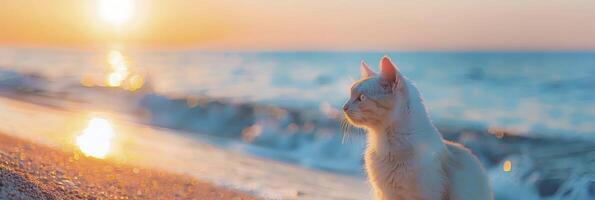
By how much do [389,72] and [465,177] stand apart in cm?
82

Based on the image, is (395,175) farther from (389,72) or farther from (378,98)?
(389,72)

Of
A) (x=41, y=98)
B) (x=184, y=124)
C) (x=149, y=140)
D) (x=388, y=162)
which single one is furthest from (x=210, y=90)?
(x=388, y=162)

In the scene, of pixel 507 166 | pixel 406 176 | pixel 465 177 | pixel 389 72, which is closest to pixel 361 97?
→ pixel 389 72

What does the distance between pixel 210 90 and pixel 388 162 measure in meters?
15.5

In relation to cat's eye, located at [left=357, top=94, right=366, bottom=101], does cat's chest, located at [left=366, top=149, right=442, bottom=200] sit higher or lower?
lower

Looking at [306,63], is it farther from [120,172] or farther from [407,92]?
[407,92]

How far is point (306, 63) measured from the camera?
32.7 meters

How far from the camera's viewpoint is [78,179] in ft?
16.5

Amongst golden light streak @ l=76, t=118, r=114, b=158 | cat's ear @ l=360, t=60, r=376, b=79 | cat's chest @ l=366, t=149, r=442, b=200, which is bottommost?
cat's chest @ l=366, t=149, r=442, b=200

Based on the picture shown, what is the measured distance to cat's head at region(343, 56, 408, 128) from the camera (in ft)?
12.0

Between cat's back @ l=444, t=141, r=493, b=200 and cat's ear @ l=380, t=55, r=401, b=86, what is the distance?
1.97ft

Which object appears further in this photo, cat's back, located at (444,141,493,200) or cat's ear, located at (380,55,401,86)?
cat's back, located at (444,141,493,200)

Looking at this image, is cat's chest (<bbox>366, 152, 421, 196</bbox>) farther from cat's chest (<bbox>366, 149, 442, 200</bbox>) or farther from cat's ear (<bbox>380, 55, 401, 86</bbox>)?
cat's ear (<bbox>380, 55, 401, 86</bbox>)

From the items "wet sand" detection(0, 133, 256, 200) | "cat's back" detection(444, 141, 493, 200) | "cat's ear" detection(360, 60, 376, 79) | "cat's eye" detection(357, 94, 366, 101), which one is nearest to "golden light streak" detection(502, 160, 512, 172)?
"wet sand" detection(0, 133, 256, 200)
